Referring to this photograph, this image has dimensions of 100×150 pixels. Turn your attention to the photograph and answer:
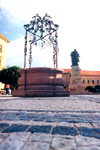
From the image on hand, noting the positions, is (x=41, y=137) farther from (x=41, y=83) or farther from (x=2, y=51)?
(x=2, y=51)

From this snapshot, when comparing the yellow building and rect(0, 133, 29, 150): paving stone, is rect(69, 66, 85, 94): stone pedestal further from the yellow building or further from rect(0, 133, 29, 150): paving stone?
rect(0, 133, 29, 150): paving stone

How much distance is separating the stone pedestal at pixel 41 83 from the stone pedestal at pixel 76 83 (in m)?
14.6

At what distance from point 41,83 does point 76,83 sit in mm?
A: 17021

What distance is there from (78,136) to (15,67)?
31781 millimetres

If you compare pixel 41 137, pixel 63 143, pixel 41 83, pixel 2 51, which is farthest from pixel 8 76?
pixel 63 143

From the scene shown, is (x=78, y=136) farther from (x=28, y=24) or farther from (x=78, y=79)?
(x=78, y=79)

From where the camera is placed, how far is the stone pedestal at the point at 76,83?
24219 mm

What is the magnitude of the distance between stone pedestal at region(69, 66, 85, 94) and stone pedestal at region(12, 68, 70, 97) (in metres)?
14.6

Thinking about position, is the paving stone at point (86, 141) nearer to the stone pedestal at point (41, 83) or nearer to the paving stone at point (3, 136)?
the paving stone at point (3, 136)

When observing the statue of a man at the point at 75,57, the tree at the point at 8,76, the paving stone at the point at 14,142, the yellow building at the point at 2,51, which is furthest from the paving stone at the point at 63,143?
the yellow building at the point at 2,51

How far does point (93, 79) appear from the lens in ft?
189

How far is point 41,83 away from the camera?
923 centimetres

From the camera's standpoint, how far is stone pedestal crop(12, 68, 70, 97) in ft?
29.8

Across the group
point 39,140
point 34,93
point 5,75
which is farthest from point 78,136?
point 5,75
